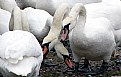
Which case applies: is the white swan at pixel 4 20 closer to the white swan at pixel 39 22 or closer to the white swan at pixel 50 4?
the white swan at pixel 39 22

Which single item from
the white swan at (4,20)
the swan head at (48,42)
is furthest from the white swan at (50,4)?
the swan head at (48,42)

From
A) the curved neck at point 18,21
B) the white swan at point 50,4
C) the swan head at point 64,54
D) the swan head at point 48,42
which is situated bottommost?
the swan head at point 64,54

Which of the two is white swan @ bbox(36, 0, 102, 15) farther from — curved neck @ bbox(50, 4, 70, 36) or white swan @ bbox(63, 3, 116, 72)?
white swan @ bbox(63, 3, 116, 72)

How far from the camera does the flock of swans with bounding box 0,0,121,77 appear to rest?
7.80 metres

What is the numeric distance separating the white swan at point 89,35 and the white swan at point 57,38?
18 centimetres

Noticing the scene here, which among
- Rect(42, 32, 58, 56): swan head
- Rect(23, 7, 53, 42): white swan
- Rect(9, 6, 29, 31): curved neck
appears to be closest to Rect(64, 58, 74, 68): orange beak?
Rect(42, 32, 58, 56): swan head

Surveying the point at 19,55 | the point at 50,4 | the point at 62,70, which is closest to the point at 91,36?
the point at 62,70

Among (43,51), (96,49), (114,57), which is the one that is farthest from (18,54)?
(114,57)

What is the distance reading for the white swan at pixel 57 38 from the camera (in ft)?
28.9

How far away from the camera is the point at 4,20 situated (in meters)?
10.3

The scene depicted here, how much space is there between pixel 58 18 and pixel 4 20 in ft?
4.46

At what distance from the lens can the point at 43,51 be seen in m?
8.73

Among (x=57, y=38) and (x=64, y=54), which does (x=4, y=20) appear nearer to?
(x=64, y=54)

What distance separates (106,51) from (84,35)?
0.51 metres
